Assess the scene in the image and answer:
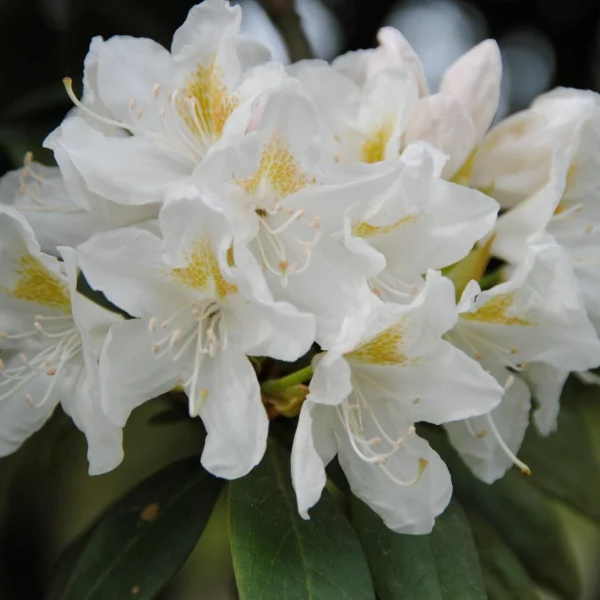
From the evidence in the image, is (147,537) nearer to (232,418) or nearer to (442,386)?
(232,418)

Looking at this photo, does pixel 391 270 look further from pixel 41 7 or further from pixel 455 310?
pixel 41 7

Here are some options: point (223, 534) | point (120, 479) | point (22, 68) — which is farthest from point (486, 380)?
point (120, 479)

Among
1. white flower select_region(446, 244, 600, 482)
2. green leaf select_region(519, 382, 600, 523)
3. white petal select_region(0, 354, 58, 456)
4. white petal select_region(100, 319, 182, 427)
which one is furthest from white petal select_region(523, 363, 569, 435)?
white petal select_region(0, 354, 58, 456)

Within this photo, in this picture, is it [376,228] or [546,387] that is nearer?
[376,228]

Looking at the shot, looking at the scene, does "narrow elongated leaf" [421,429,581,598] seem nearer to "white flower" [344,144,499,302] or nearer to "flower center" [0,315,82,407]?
"white flower" [344,144,499,302]

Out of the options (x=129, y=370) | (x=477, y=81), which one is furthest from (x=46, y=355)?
(x=477, y=81)
